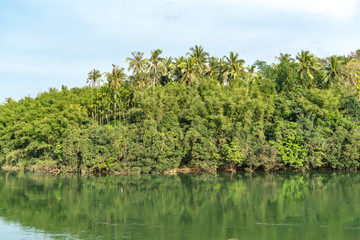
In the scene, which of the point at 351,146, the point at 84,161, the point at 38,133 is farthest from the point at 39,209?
the point at 351,146

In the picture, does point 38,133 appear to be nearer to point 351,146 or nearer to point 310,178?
point 310,178

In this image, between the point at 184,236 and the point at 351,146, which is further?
the point at 351,146

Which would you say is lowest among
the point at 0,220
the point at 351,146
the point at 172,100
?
the point at 0,220

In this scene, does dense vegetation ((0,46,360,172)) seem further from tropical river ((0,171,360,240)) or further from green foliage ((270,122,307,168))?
tropical river ((0,171,360,240))

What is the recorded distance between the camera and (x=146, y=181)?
38.3m

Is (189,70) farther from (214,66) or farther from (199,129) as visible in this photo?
(199,129)

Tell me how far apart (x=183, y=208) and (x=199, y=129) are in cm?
2047

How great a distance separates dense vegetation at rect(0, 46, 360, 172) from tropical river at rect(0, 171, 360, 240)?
3738 mm

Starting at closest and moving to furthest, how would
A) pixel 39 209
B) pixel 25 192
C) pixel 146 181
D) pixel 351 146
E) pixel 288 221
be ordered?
pixel 288 221
pixel 39 209
pixel 25 192
pixel 146 181
pixel 351 146

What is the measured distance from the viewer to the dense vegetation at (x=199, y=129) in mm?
43250

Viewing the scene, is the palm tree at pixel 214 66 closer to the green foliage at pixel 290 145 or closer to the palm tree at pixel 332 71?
the palm tree at pixel 332 71

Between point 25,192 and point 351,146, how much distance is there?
32512 millimetres

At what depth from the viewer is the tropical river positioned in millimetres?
18344

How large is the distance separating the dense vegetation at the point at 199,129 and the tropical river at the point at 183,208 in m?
3.74
